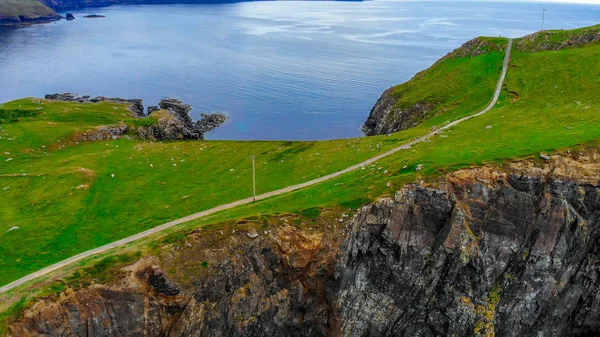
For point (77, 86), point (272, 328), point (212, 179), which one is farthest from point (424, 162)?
point (77, 86)

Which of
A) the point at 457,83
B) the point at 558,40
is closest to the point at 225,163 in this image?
the point at 457,83

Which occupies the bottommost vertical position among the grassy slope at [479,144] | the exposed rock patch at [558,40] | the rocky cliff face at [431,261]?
the rocky cliff face at [431,261]

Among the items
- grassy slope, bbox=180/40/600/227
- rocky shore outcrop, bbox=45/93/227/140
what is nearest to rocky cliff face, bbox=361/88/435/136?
grassy slope, bbox=180/40/600/227

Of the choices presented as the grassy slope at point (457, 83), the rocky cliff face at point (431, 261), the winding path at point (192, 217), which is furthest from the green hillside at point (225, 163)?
the rocky cliff face at point (431, 261)

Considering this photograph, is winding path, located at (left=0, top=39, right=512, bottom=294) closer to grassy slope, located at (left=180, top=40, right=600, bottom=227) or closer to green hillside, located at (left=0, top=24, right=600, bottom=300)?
green hillside, located at (left=0, top=24, right=600, bottom=300)

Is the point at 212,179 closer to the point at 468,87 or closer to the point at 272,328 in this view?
the point at 272,328

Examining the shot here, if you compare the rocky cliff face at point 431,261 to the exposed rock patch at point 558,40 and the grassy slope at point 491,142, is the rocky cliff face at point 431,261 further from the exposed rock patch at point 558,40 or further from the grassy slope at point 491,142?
the exposed rock patch at point 558,40

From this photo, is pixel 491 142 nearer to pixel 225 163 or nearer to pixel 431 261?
pixel 431 261
